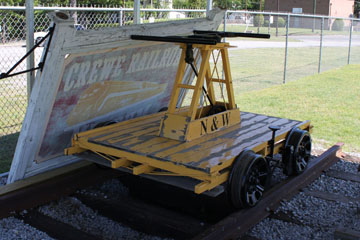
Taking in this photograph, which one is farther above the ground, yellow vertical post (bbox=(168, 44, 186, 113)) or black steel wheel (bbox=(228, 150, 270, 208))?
yellow vertical post (bbox=(168, 44, 186, 113))

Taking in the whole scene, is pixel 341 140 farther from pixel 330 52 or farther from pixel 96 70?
pixel 330 52

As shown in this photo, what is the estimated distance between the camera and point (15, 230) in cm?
445

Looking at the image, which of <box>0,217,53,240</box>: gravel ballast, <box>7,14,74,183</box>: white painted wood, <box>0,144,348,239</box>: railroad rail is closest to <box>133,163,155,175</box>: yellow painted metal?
<box>0,144,348,239</box>: railroad rail

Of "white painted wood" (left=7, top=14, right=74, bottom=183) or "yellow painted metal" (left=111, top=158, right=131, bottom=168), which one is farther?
"yellow painted metal" (left=111, top=158, right=131, bottom=168)

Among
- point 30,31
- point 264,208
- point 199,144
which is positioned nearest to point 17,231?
point 199,144

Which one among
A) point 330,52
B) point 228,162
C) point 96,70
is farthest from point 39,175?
point 330,52

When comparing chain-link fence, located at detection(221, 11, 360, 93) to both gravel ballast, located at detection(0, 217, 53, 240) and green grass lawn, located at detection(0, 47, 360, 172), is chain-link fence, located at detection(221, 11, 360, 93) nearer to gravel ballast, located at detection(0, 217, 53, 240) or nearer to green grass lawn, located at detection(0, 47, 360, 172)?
green grass lawn, located at detection(0, 47, 360, 172)

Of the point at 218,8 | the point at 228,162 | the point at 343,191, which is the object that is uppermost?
the point at 218,8

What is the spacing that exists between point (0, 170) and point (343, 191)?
474 centimetres

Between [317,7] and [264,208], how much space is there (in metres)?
64.3

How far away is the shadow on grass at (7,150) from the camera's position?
664 centimetres

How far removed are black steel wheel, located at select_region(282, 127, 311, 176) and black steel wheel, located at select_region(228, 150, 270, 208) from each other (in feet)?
2.96

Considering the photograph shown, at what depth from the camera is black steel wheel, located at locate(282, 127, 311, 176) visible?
5.80 m

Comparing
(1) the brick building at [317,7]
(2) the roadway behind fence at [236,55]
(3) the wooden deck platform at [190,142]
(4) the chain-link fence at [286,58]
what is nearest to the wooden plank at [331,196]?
(3) the wooden deck platform at [190,142]
